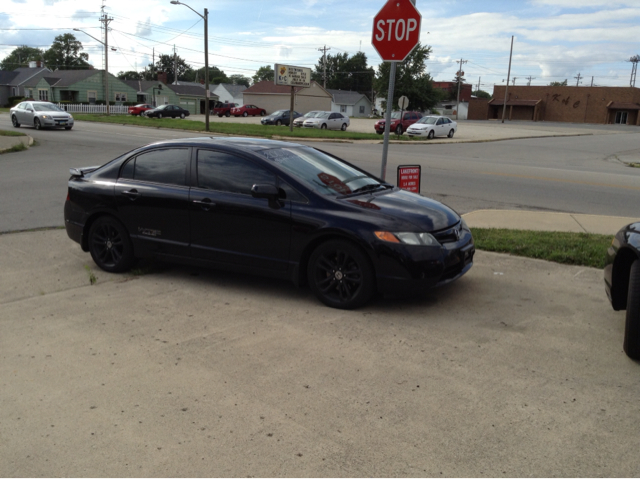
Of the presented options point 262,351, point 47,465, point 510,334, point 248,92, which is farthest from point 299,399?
point 248,92

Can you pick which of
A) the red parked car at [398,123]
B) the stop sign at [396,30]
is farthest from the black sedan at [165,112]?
the stop sign at [396,30]

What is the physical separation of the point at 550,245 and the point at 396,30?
334 cm

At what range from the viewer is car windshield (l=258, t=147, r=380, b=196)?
6051 mm

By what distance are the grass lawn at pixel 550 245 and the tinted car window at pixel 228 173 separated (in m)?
3.25

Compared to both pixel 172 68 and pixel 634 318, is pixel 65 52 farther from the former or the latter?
pixel 634 318

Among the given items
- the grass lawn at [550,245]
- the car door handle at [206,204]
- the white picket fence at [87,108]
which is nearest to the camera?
the car door handle at [206,204]

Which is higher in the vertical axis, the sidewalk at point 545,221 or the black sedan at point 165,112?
the black sedan at point 165,112

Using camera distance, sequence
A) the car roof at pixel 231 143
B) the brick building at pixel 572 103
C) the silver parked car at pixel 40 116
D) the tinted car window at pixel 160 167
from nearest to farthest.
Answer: the car roof at pixel 231 143
the tinted car window at pixel 160 167
the silver parked car at pixel 40 116
the brick building at pixel 572 103

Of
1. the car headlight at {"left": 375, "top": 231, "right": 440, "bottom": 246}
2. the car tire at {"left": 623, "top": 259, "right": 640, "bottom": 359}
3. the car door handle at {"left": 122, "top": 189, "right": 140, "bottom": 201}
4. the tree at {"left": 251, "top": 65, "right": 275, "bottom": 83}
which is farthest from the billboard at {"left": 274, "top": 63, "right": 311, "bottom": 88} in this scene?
the tree at {"left": 251, "top": 65, "right": 275, "bottom": 83}

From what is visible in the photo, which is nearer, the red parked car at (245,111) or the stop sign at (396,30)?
the stop sign at (396,30)

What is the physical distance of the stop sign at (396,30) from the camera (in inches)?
283

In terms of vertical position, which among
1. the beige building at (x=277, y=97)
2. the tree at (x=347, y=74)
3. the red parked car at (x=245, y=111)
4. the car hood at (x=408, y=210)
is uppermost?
the tree at (x=347, y=74)

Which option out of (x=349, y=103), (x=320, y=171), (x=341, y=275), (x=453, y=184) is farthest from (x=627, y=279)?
(x=349, y=103)

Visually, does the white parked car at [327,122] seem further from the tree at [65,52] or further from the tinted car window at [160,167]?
the tree at [65,52]
